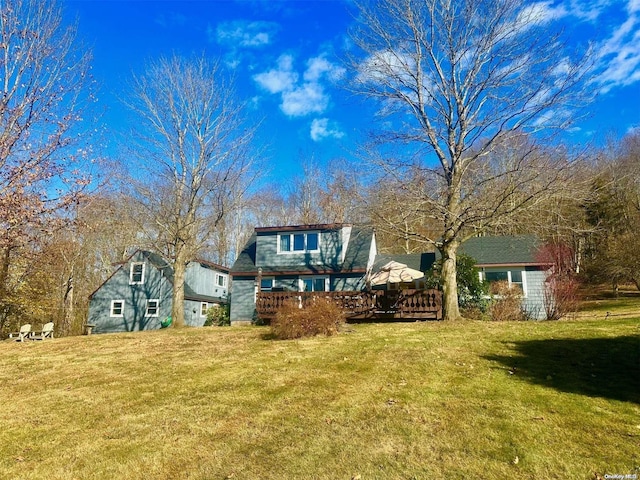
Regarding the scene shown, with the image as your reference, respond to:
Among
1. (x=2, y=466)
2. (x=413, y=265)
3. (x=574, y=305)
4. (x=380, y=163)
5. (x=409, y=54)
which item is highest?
(x=409, y=54)

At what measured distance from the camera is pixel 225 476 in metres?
4.00

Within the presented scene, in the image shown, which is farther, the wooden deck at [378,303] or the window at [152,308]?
the window at [152,308]

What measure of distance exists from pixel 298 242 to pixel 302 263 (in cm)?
133

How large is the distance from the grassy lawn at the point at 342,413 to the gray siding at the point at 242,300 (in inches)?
511

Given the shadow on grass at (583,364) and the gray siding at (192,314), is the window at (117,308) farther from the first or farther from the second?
the shadow on grass at (583,364)

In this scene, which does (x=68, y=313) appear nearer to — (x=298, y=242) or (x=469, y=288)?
(x=298, y=242)

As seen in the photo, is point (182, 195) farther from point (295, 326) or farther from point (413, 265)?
point (413, 265)

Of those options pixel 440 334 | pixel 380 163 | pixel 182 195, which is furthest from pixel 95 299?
pixel 440 334

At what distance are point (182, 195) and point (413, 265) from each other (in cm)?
1434

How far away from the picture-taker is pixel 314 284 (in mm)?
22984

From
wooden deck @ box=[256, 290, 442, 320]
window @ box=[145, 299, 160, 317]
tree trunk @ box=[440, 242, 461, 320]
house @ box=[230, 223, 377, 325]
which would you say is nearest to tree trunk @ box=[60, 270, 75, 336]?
window @ box=[145, 299, 160, 317]

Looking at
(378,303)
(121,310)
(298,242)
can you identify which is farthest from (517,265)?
(121,310)

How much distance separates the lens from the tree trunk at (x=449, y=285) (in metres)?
14.7

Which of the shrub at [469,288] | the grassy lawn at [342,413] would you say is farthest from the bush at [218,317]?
the grassy lawn at [342,413]
